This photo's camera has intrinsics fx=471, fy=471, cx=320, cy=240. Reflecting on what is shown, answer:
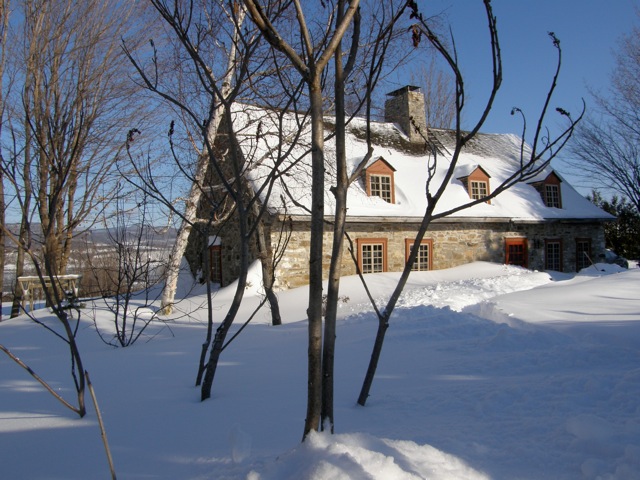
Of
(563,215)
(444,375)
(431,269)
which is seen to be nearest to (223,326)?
(444,375)

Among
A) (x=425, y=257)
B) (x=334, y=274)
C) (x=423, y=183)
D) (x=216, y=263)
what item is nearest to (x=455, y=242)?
(x=425, y=257)

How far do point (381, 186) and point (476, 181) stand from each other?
4.14 meters

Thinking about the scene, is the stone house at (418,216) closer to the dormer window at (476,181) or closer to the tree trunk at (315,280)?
the dormer window at (476,181)

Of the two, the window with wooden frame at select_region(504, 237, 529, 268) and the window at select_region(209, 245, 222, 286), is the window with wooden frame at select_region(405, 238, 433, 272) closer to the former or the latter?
the window with wooden frame at select_region(504, 237, 529, 268)

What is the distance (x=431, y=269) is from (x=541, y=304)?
10059mm

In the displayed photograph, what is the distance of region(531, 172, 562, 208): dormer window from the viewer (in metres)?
19.3

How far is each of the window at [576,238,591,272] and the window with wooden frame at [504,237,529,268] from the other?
2638 mm

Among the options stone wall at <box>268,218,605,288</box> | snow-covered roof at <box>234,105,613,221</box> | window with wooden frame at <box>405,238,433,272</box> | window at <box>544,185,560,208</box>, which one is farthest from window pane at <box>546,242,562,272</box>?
window with wooden frame at <box>405,238,433,272</box>

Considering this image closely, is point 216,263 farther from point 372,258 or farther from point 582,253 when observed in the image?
point 582,253

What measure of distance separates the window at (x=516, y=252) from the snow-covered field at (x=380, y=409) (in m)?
12.3

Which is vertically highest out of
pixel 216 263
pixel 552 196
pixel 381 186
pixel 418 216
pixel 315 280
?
pixel 381 186

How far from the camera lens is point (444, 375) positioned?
384cm

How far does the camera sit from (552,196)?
19516 millimetres

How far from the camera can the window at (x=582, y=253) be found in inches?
750
